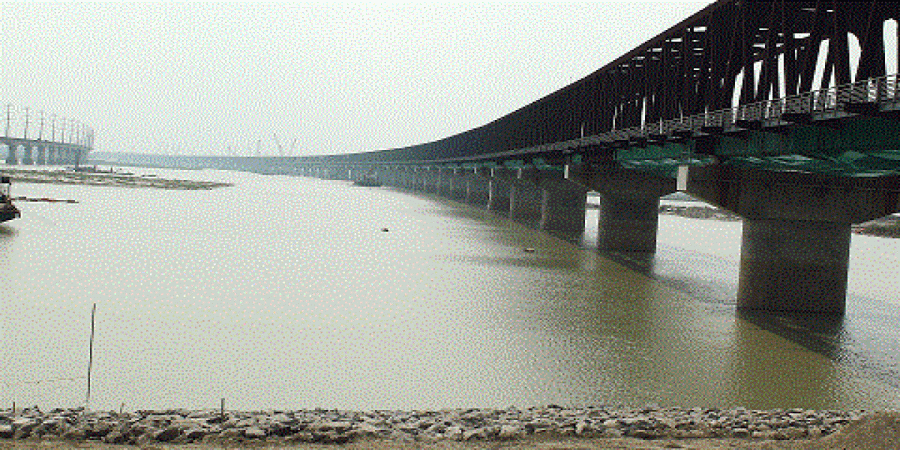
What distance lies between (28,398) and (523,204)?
10171cm

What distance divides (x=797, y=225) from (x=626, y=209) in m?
32.5

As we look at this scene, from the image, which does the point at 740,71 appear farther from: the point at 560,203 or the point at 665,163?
the point at 560,203

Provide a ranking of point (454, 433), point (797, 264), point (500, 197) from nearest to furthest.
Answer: point (454, 433) < point (797, 264) < point (500, 197)

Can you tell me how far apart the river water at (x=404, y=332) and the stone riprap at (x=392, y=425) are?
2822 mm

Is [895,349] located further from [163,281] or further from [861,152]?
[163,281]

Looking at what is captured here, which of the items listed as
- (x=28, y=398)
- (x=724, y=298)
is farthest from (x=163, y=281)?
(x=724, y=298)

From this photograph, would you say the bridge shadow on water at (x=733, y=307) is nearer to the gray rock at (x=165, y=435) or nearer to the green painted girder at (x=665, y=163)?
the green painted girder at (x=665, y=163)

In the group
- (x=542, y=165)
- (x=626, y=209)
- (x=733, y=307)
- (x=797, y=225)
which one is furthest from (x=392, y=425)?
(x=542, y=165)

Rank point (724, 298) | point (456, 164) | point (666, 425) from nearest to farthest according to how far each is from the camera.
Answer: point (666, 425), point (724, 298), point (456, 164)

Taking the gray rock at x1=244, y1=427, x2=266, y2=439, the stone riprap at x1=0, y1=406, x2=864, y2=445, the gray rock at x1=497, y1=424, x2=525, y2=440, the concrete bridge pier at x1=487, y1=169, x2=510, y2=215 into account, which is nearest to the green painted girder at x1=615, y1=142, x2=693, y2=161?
the stone riprap at x1=0, y1=406, x2=864, y2=445

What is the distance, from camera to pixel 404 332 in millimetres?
33219

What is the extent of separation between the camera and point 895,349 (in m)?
34.2

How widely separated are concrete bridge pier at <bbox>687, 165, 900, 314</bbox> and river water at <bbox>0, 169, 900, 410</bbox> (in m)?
1.98

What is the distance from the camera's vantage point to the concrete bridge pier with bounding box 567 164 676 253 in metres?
70.2
